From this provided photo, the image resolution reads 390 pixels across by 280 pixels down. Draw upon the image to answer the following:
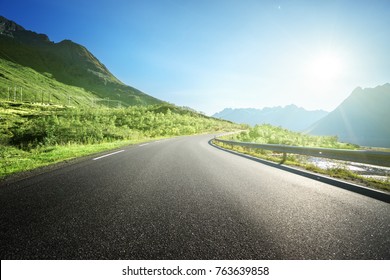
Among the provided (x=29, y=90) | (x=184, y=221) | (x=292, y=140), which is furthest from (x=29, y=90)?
(x=184, y=221)

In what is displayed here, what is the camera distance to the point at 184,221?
115 inches

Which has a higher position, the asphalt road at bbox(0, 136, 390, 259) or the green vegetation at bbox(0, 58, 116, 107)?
the green vegetation at bbox(0, 58, 116, 107)

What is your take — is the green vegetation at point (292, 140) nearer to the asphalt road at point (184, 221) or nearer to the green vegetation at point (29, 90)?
the asphalt road at point (184, 221)

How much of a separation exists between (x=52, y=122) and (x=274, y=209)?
107ft

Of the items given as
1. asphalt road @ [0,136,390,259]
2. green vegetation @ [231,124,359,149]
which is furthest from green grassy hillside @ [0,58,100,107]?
asphalt road @ [0,136,390,259]

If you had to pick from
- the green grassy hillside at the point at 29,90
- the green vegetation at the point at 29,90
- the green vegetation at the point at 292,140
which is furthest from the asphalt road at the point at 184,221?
the green grassy hillside at the point at 29,90

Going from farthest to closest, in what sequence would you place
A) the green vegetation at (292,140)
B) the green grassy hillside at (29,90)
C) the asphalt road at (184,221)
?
the green grassy hillside at (29,90), the green vegetation at (292,140), the asphalt road at (184,221)

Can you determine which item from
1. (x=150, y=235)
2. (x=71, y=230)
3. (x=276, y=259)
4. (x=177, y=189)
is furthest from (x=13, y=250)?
(x=177, y=189)

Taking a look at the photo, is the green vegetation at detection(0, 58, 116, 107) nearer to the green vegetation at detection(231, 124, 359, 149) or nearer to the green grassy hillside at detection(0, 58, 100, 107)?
the green grassy hillside at detection(0, 58, 100, 107)

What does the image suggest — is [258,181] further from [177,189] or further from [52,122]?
[52,122]

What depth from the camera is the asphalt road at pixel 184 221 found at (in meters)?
2.19

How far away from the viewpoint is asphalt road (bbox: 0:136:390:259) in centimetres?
219

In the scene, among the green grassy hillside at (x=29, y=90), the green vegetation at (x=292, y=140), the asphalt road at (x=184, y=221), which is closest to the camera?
the asphalt road at (x=184, y=221)

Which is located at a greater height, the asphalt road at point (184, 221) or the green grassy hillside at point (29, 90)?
the green grassy hillside at point (29, 90)
